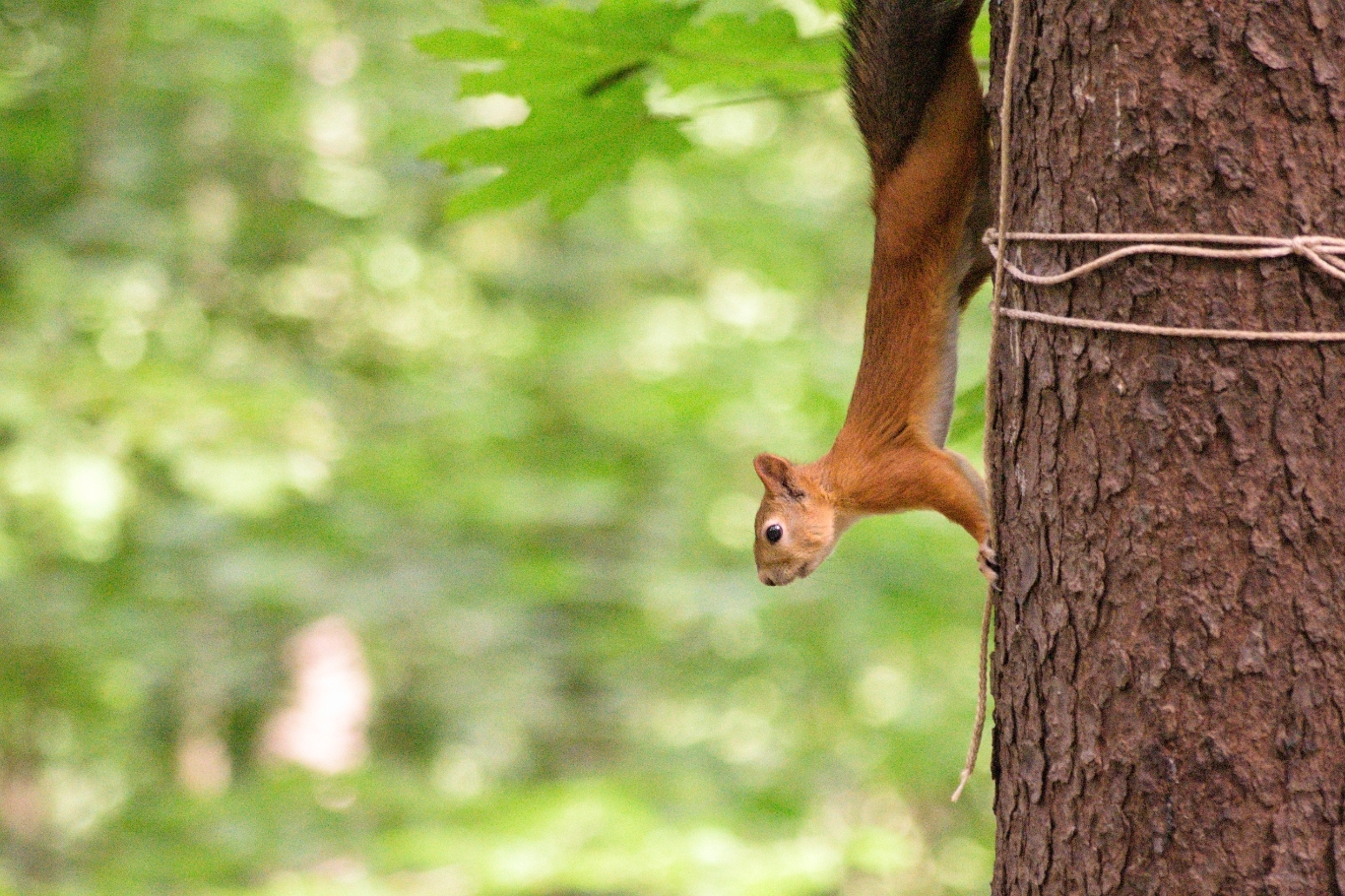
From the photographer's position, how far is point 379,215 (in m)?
5.44

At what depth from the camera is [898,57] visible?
1646 mm

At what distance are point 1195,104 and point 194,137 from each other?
4.98 meters

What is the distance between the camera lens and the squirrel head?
2.12 meters

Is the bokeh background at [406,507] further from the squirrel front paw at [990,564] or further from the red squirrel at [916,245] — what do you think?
the squirrel front paw at [990,564]

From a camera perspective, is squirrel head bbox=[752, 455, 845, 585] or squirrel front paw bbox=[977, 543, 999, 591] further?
squirrel head bbox=[752, 455, 845, 585]

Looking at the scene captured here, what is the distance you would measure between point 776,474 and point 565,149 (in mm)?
687

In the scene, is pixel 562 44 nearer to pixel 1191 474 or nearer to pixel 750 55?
pixel 750 55

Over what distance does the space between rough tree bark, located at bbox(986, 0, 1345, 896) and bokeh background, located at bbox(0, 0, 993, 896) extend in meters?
2.54

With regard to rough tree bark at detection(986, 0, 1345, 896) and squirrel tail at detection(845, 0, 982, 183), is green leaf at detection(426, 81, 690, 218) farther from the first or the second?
rough tree bark at detection(986, 0, 1345, 896)

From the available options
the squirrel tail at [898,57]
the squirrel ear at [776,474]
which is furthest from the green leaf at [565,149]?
the squirrel ear at [776,474]

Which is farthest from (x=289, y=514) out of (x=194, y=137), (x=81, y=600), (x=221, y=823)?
(x=194, y=137)

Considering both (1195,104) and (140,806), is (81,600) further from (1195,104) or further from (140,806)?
(1195,104)

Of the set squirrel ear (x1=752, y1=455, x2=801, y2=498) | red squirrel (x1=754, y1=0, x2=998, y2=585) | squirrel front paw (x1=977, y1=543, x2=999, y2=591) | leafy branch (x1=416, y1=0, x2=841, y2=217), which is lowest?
squirrel front paw (x1=977, y1=543, x2=999, y2=591)

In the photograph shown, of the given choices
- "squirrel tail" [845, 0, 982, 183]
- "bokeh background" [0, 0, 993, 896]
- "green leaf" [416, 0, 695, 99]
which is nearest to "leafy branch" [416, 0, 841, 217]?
"green leaf" [416, 0, 695, 99]
